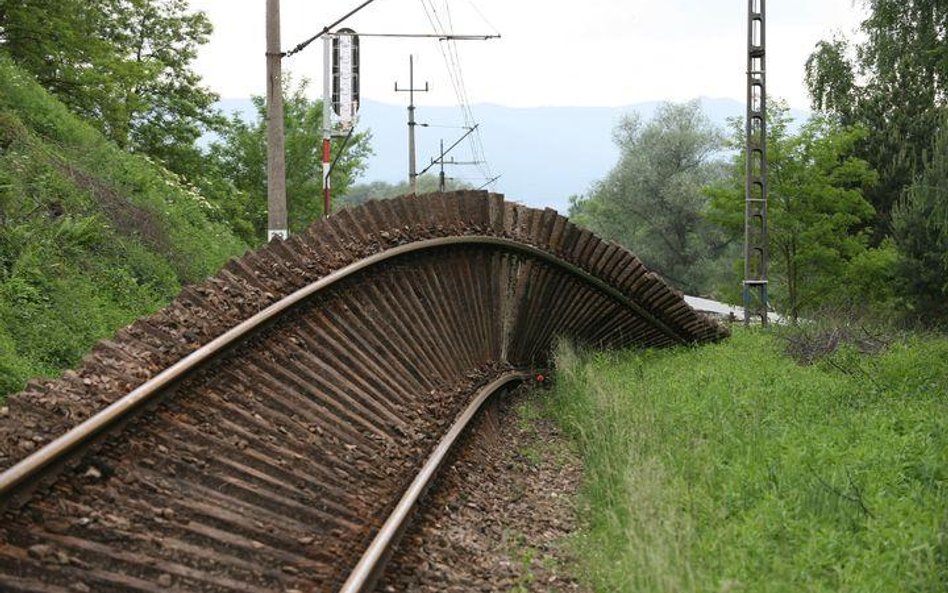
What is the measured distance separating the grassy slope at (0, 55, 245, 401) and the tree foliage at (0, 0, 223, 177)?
176 cm

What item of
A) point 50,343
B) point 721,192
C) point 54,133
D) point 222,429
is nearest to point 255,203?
point 721,192

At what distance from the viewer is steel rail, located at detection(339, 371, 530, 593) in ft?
16.5

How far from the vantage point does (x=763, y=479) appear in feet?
22.0

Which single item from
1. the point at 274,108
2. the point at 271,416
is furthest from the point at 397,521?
the point at 274,108

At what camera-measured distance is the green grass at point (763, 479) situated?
518 centimetres

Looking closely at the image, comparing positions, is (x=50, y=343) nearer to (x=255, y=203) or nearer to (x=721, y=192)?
(x=721, y=192)

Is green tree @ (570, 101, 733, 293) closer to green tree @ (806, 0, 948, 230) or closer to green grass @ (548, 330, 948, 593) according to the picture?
green tree @ (806, 0, 948, 230)

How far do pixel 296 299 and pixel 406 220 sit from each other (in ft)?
10.5

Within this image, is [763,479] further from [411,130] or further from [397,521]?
[411,130]

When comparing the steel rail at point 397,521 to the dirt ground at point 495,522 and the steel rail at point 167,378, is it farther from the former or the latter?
the steel rail at point 167,378

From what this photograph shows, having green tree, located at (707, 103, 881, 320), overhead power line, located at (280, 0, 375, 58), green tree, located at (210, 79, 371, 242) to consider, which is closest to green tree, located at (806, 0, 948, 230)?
green tree, located at (707, 103, 881, 320)

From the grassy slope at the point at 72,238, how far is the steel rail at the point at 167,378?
2148 millimetres

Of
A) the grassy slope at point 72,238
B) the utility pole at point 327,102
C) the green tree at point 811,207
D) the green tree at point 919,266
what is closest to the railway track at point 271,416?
the grassy slope at point 72,238

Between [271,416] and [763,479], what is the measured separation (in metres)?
2.80
